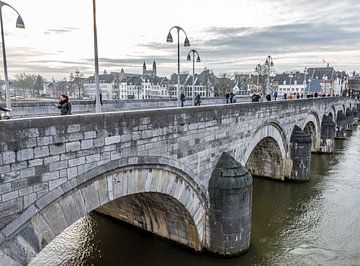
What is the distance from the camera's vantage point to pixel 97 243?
1083 cm

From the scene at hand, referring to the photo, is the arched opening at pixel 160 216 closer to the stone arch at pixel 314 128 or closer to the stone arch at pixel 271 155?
the stone arch at pixel 271 155

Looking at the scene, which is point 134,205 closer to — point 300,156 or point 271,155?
point 271,155

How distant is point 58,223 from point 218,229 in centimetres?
555

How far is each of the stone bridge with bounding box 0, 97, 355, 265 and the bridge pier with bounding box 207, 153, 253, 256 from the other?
0.03 m

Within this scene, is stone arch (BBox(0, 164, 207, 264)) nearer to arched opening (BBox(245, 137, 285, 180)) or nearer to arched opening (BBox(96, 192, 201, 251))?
arched opening (BBox(96, 192, 201, 251))

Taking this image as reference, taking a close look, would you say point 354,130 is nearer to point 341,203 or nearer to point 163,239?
point 341,203

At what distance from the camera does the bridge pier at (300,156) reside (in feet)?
57.0

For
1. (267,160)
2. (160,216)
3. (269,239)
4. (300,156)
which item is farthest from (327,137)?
(160,216)

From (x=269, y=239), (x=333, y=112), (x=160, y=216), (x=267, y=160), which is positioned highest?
(x=333, y=112)

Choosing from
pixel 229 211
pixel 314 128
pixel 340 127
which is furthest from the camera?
pixel 340 127

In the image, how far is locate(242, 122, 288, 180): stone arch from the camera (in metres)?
15.8

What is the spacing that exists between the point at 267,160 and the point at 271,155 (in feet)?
1.72

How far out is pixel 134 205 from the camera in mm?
10922

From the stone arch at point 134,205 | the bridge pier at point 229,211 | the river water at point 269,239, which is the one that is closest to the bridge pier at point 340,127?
the river water at point 269,239
